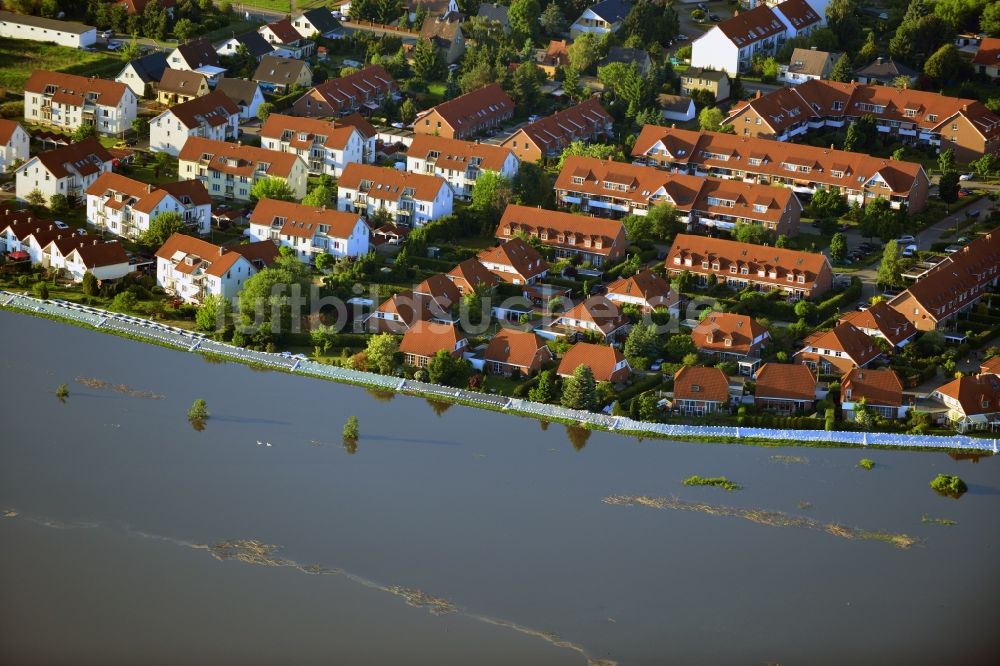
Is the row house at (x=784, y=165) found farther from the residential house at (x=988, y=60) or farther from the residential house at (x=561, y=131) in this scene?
the residential house at (x=988, y=60)

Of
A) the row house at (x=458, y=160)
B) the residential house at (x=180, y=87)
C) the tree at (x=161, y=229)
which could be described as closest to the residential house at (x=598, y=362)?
the tree at (x=161, y=229)

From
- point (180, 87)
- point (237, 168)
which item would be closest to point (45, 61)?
point (180, 87)

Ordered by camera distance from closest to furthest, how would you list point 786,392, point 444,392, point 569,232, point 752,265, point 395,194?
point 786,392
point 444,392
point 752,265
point 569,232
point 395,194

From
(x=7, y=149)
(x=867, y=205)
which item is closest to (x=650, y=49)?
(x=867, y=205)

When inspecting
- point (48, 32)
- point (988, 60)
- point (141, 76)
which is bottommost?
point (141, 76)

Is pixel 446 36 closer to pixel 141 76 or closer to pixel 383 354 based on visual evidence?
pixel 141 76

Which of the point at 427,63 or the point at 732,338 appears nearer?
the point at 732,338

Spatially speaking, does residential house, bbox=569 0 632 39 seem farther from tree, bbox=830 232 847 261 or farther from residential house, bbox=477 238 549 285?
residential house, bbox=477 238 549 285
